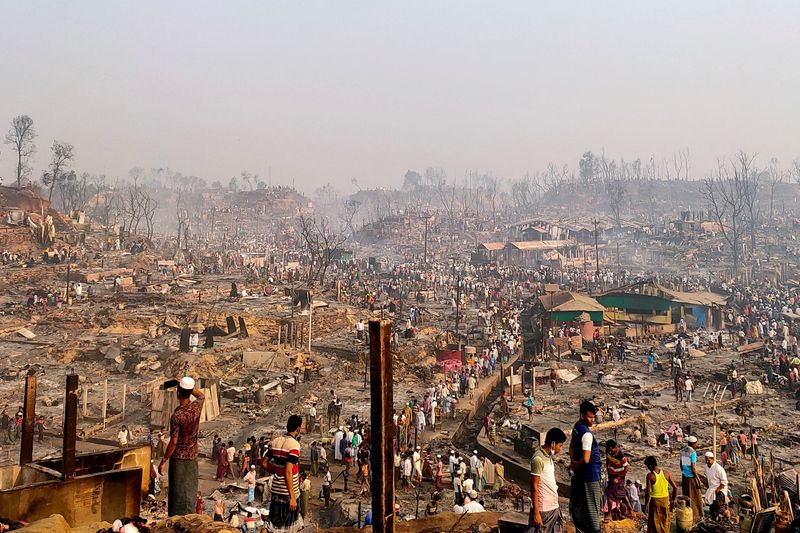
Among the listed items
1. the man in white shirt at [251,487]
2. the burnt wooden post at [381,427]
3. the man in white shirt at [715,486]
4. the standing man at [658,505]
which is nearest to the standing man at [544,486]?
the burnt wooden post at [381,427]

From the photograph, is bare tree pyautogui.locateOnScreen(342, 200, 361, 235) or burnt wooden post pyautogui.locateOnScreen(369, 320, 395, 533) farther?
bare tree pyautogui.locateOnScreen(342, 200, 361, 235)

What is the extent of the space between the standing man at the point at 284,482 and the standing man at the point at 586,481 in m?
2.67

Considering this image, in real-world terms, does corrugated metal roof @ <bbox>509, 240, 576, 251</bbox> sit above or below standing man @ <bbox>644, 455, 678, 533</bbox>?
above

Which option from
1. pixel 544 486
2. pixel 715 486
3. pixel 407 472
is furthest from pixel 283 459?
pixel 407 472

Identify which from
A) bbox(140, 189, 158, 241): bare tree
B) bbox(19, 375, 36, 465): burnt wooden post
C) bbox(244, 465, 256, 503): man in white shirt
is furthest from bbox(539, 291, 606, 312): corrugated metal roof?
bbox(140, 189, 158, 241): bare tree

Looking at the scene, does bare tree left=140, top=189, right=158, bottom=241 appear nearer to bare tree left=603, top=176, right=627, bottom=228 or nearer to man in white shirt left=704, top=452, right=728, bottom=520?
man in white shirt left=704, top=452, right=728, bottom=520

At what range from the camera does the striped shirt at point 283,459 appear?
17.1 ft

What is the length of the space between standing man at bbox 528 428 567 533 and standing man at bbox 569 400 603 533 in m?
0.34

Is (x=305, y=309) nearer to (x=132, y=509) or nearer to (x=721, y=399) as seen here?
(x=721, y=399)

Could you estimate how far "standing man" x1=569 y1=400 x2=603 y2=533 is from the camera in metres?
5.31

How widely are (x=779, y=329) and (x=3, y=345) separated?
1523 inches

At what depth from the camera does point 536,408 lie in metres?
19.6

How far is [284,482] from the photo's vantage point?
208 inches

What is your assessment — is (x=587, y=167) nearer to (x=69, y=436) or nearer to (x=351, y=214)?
(x=351, y=214)
